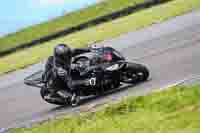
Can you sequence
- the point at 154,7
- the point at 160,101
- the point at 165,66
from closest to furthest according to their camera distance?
the point at 160,101 < the point at 165,66 < the point at 154,7

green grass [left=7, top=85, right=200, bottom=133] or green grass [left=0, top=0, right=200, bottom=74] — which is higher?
green grass [left=7, top=85, right=200, bottom=133]

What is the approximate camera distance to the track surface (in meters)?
14.2

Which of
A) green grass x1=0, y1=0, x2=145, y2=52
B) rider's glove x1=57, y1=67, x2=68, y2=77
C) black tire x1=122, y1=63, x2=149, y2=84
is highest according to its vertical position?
rider's glove x1=57, y1=67, x2=68, y2=77

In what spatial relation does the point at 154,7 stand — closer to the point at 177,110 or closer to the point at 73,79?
the point at 73,79

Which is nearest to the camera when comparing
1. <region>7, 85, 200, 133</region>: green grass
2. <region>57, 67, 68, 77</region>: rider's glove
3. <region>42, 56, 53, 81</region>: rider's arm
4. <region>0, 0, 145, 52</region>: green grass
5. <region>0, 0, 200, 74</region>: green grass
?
<region>7, 85, 200, 133</region>: green grass

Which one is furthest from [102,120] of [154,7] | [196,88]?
[154,7]

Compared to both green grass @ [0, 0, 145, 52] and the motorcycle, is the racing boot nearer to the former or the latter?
the motorcycle

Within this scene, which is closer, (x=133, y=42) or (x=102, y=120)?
(x=102, y=120)

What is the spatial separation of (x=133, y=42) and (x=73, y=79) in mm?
7894

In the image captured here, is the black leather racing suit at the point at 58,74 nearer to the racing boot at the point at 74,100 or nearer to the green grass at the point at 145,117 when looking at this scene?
the racing boot at the point at 74,100

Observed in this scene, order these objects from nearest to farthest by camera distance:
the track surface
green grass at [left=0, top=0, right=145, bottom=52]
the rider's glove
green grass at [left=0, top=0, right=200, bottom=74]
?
the rider's glove → the track surface → green grass at [left=0, top=0, right=200, bottom=74] → green grass at [left=0, top=0, right=145, bottom=52]

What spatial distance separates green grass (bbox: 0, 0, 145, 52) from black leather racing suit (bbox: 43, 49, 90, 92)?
14.3 metres

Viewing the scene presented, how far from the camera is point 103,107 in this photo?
11.5 metres

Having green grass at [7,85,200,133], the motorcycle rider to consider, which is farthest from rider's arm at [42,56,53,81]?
green grass at [7,85,200,133]
